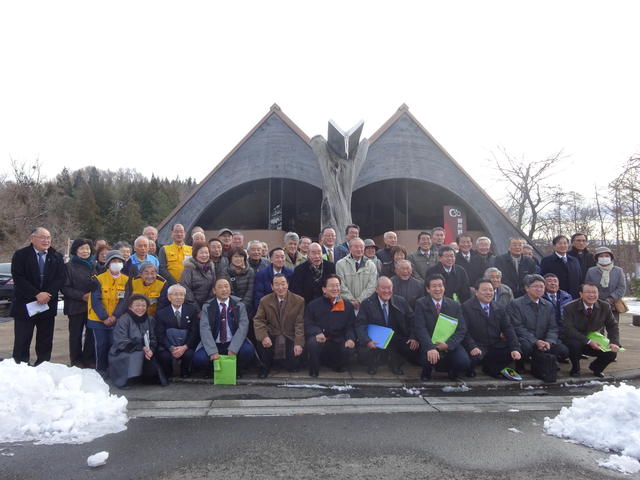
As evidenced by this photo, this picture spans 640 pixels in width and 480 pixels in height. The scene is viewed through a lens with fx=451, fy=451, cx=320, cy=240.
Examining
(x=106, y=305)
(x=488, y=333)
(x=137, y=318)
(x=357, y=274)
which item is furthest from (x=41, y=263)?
(x=488, y=333)

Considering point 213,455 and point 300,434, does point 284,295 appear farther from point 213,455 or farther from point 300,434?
point 213,455

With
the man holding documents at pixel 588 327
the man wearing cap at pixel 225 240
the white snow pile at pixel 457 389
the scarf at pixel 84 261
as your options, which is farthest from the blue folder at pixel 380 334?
the scarf at pixel 84 261

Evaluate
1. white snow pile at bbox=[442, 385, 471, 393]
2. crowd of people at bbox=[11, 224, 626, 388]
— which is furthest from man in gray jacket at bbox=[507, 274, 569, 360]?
white snow pile at bbox=[442, 385, 471, 393]

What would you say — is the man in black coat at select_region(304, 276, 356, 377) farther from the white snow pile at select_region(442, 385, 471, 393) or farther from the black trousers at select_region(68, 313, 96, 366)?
the black trousers at select_region(68, 313, 96, 366)

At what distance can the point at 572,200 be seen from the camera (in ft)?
105

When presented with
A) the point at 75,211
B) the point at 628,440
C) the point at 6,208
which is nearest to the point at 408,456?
the point at 628,440

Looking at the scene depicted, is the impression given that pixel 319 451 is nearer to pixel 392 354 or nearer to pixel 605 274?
pixel 392 354

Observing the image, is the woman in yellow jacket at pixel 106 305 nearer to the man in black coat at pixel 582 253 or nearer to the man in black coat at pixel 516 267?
the man in black coat at pixel 516 267

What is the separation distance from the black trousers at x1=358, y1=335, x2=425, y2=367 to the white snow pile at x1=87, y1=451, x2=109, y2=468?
3497 millimetres

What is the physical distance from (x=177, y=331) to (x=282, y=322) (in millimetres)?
1360

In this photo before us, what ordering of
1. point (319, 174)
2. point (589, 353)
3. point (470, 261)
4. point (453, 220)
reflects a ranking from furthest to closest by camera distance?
point (453, 220), point (319, 174), point (470, 261), point (589, 353)

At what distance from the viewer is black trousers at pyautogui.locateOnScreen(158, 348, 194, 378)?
225 inches

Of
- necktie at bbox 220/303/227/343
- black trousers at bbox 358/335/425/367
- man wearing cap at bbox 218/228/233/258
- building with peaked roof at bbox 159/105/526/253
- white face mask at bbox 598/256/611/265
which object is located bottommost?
black trousers at bbox 358/335/425/367

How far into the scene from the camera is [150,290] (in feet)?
20.4
